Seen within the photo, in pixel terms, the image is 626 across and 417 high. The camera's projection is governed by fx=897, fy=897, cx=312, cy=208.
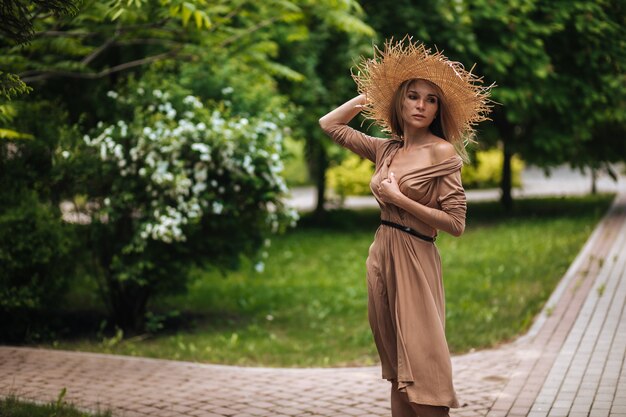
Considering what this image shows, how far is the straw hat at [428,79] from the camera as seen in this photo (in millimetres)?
4949

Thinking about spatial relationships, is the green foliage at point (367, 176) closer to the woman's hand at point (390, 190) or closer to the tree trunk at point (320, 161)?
the tree trunk at point (320, 161)

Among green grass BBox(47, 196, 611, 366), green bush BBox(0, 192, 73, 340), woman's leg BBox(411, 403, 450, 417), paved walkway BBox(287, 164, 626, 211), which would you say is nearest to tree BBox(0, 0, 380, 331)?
green bush BBox(0, 192, 73, 340)

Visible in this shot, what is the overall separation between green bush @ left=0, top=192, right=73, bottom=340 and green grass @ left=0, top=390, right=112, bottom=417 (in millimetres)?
2901

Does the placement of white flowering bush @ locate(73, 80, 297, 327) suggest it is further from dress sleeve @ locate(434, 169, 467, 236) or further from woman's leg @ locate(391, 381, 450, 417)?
dress sleeve @ locate(434, 169, 467, 236)

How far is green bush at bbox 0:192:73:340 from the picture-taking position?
29.8 feet

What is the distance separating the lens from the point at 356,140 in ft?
17.7

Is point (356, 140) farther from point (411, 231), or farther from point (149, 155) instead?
point (149, 155)

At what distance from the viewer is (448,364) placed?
196 inches

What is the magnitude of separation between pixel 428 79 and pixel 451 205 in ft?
2.35

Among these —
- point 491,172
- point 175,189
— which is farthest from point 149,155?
point 491,172

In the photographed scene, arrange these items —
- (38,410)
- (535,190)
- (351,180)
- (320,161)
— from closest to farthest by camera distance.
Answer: (38,410)
(320,161)
(351,180)
(535,190)

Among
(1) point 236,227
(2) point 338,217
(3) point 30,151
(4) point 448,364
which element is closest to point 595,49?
(2) point 338,217

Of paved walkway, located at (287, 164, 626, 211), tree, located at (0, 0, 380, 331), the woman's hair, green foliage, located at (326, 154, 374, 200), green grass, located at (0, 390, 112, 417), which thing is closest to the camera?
the woman's hair

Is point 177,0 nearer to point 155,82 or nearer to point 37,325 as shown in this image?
point 155,82
